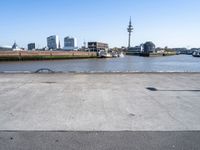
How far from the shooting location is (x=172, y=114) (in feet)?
19.2

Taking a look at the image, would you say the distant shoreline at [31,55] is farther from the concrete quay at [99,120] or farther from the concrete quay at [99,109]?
the concrete quay at [99,120]

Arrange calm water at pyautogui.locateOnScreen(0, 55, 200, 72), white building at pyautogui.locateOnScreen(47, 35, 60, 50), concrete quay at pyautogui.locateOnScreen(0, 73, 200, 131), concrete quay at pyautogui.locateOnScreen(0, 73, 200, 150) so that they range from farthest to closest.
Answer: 1. white building at pyautogui.locateOnScreen(47, 35, 60, 50)
2. calm water at pyautogui.locateOnScreen(0, 55, 200, 72)
3. concrete quay at pyautogui.locateOnScreen(0, 73, 200, 131)
4. concrete quay at pyautogui.locateOnScreen(0, 73, 200, 150)

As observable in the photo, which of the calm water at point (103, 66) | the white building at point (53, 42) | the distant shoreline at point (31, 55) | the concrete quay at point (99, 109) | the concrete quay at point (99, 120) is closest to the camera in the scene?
the concrete quay at point (99, 120)

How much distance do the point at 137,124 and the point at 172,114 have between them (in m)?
1.20

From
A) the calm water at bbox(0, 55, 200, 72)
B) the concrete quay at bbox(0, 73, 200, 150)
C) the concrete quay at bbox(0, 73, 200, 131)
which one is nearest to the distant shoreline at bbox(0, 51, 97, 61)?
the calm water at bbox(0, 55, 200, 72)

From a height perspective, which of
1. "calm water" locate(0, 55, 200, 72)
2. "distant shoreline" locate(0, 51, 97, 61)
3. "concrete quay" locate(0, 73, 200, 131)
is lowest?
"calm water" locate(0, 55, 200, 72)

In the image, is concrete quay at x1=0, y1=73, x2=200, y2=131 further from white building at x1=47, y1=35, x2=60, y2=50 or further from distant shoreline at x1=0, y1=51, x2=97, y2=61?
white building at x1=47, y1=35, x2=60, y2=50

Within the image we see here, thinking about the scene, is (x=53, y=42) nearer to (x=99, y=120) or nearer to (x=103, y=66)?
(x=103, y=66)

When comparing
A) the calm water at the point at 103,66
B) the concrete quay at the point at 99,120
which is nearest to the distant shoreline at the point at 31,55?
the calm water at the point at 103,66

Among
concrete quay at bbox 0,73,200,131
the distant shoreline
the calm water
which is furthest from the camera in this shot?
the distant shoreline

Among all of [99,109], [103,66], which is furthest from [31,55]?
[99,109]

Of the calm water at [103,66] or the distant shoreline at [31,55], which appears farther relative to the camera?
the distant shoreline at [31,55]

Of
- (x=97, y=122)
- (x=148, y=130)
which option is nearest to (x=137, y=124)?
(x=148, y=130)

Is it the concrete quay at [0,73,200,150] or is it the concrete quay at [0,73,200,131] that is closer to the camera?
the concrete quay at [0,73,200,150]
